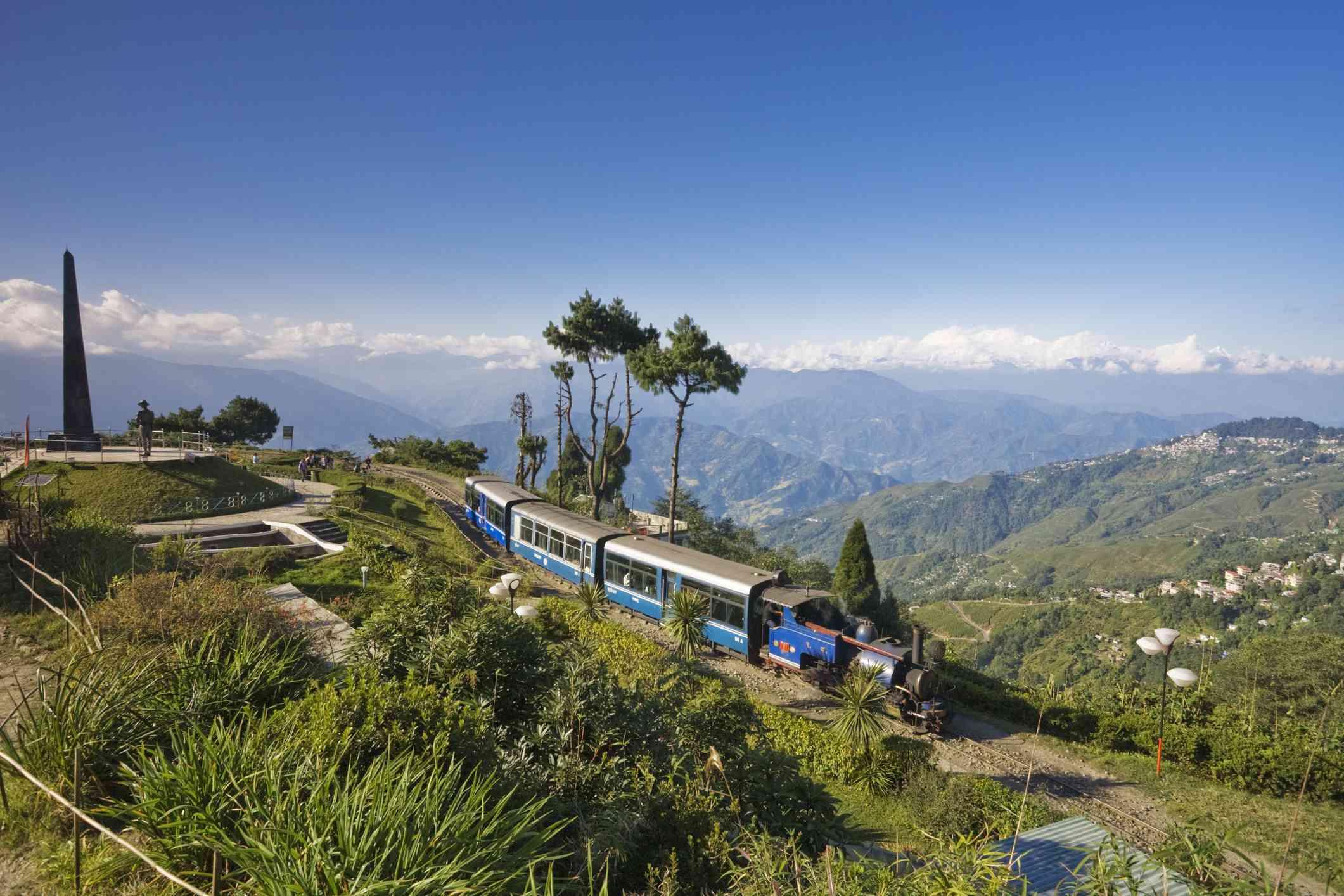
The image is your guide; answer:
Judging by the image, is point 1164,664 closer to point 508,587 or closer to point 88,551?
point 508,587

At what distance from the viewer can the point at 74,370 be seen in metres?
28.1

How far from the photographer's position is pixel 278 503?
27.3 meters

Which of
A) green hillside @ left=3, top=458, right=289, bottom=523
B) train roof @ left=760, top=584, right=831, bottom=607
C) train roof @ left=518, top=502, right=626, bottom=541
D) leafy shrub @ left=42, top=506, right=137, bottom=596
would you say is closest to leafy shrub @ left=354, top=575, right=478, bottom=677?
leafy shrub @ left=42, top=506, right=137, bottom=596

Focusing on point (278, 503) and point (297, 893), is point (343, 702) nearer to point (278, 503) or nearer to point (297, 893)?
point (297, 893)

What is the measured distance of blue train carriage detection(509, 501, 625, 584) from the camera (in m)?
21.0

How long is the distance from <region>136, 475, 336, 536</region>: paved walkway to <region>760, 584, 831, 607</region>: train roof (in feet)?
58.5

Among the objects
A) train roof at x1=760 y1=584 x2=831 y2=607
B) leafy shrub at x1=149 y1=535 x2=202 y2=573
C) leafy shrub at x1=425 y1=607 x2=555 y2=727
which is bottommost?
Answer: train roof at x1=760 y1=584 x2=831 y2=607

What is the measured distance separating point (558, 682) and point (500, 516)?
2063 centimetres

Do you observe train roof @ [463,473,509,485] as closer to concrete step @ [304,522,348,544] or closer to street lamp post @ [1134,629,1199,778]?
concrete step @ [304,522,348,544]

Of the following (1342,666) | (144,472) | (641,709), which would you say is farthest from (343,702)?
(1342,666)

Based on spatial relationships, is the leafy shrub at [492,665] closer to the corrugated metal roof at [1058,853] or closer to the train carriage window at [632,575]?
the corrugated metal roof at [1058,853]

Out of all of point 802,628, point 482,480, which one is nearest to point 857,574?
point 802,628

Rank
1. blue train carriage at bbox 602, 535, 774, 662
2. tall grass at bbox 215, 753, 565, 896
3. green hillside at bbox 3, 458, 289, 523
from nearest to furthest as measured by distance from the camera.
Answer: tall grass at bbox 215, 753, 565, 896, blue train carriage at bbox 602, 535, 774, 662, green hillside at bbox 3, 458, 289, 523

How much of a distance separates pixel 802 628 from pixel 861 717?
3651mm
